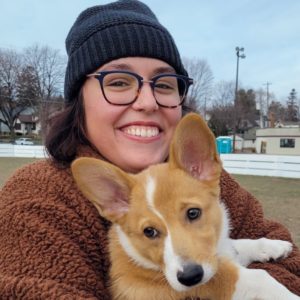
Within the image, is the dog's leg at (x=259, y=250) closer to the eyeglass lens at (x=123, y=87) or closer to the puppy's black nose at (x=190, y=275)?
the puppy's black nose at (x=190, y=275)

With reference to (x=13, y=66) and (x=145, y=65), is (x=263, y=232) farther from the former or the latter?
(x=13, y=66)

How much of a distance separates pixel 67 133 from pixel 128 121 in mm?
396

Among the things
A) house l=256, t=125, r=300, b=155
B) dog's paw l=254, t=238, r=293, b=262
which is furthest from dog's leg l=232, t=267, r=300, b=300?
house l=256, t=125, r=300, b=155

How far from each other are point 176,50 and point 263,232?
144cm

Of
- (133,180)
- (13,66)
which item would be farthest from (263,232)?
(13,66)

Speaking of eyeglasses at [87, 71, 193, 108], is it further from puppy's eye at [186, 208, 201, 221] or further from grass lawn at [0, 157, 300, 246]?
grass lawn at [0, 157, 300, 246]

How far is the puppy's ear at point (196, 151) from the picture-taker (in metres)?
2.39

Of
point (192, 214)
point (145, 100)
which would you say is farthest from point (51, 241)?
point (145, 100)

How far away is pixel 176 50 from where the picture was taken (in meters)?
2.98

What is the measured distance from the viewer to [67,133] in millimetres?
2697

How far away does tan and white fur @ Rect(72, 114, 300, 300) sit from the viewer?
2.19 metres

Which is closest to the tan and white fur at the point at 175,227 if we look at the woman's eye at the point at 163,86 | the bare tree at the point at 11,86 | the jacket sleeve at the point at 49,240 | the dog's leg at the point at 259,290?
the dog's leg at the point at 259,290

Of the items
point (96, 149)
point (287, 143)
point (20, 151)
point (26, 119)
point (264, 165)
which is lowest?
point (287, 143)

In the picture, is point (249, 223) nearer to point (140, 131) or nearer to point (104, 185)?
point (140, 131)
